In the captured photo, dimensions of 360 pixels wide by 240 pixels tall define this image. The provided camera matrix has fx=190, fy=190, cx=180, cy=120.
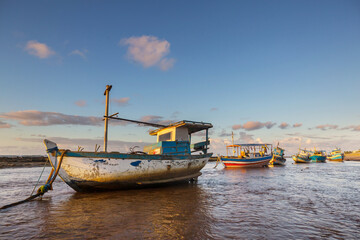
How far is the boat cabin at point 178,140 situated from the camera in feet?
41.8

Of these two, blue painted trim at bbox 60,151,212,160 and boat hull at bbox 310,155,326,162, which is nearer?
blue painted trim at bbox 60,151,212,160

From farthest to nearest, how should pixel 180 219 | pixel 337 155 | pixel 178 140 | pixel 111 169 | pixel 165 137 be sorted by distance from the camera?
pixel 337 155
pixel 165 137
pixel 178 140
pixel 111 169
pixel 180 219

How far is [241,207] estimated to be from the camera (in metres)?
7.45

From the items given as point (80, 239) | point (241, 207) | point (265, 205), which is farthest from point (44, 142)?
point (265, 205)

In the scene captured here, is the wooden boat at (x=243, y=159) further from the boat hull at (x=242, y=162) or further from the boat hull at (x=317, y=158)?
the boat hull at (x=317, y=158)

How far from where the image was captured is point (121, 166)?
9797mm

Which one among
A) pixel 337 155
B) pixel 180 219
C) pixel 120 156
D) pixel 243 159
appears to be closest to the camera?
pixel 180 219

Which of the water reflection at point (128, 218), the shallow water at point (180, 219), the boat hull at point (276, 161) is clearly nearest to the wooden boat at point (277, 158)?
the boat hull at point (276, 161)

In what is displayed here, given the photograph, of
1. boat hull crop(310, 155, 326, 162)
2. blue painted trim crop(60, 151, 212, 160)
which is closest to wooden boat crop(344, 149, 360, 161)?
boat hull crop(310, 155, 326, 162)

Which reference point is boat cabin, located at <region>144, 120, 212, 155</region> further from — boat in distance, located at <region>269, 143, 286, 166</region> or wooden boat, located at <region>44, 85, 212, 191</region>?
boat in distance, located at <region>269, 143, 286, 166</region>

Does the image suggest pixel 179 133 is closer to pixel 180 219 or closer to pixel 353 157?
pixel 180 219

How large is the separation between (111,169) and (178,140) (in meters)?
5.68

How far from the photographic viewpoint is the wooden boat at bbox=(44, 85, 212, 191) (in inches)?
353

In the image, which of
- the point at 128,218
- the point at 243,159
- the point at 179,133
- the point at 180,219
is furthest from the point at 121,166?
the point at 243,159
